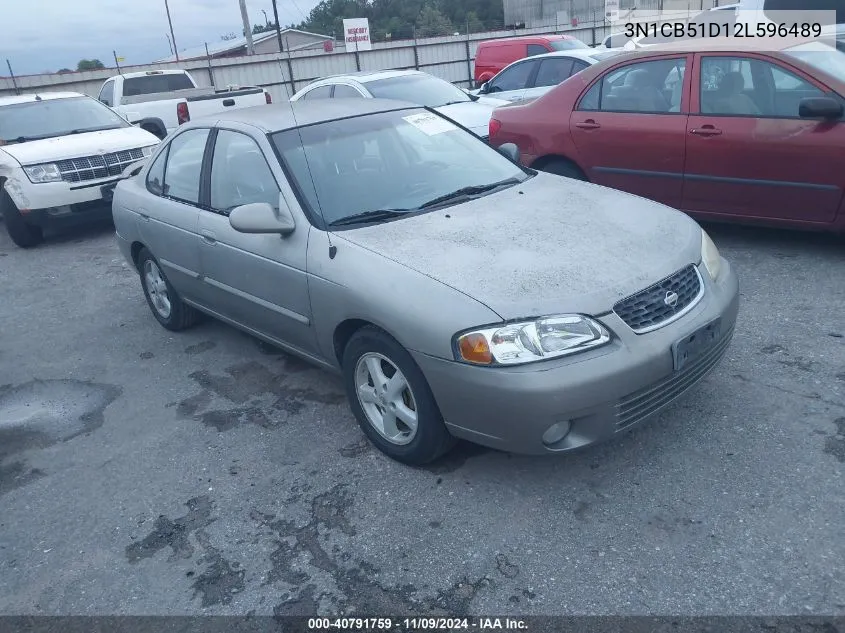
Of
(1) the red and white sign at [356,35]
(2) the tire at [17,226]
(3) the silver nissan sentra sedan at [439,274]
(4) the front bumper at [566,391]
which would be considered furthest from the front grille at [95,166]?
(1) the red and white sign at [356,35]

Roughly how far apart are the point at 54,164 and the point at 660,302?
7.55m

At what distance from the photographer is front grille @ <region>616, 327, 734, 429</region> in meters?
3.00

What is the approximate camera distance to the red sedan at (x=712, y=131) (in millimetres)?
5160

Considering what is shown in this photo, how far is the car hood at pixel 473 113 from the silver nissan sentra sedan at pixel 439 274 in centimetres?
412

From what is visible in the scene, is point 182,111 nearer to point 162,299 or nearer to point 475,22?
point 162,299

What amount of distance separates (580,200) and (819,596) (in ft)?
7.31

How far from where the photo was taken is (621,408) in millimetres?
2979

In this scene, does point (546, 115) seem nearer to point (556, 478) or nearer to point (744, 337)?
point (744, 337)

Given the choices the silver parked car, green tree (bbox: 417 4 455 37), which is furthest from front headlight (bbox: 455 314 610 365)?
Answer: green tree (bbox: 417 4 455 37)

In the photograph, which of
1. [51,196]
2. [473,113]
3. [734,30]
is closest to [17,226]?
[51,196]

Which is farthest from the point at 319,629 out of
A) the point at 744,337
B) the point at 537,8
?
the point at 537,8

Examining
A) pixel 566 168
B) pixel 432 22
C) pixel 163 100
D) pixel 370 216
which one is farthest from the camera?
pixel 432 22

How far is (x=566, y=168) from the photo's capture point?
656 centimetres

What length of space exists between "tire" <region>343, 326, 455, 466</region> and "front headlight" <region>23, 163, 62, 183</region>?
627 cm
